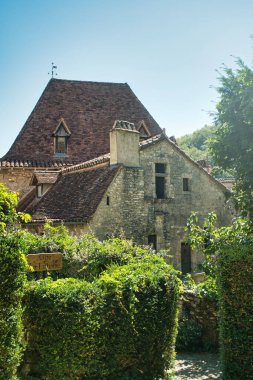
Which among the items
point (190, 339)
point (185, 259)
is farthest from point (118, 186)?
point (190, 339)

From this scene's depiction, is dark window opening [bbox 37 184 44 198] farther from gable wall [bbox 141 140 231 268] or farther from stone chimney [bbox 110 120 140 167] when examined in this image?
gable wall [bbox 141 140 231 268]

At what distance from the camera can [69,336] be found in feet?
21.7

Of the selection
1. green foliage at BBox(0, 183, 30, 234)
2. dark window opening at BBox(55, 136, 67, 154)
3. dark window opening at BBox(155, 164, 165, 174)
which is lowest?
green foliage at BBox(0, 183, 30, 234)

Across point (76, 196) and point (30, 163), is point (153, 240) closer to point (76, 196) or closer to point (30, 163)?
point (76, 196)

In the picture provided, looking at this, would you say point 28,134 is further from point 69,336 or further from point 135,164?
point 69,336

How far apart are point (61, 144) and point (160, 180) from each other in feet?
30.5

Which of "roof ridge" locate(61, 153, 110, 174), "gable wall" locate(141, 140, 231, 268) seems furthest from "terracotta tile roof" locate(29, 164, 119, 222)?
"gable wall" locate(141, 140, 231, 268)

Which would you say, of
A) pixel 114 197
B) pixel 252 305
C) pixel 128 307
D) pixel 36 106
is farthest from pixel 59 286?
pixel 36 106

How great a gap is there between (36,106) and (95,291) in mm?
21975

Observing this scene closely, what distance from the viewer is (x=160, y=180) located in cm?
1914

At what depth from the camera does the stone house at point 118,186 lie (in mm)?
17297

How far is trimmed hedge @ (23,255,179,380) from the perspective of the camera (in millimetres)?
6613

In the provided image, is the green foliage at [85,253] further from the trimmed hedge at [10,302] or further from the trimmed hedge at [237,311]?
the trimmed hedge at [10,302]

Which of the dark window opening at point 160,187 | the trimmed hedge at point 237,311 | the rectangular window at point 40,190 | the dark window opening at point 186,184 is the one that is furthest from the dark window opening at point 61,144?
the trimmed hedge at point 237,311
